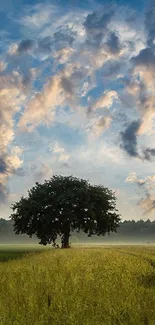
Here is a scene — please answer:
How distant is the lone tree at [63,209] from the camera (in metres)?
57.5

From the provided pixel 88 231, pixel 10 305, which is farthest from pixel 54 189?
pixel 10 305

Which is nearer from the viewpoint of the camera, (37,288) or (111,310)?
(111,310)

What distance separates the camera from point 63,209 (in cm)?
5794

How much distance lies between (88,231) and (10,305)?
5208cm

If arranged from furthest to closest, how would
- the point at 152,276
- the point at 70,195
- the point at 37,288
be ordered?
the point at 70,195 < the point at 152,276 < the point at 37,288

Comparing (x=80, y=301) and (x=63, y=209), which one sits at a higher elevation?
(x=63, y=209)

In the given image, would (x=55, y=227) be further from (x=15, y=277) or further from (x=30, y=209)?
(x=15, y=277)

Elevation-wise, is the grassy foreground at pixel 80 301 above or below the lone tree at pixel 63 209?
below

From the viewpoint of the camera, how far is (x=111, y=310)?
8.64 metres

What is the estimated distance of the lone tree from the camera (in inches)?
2265

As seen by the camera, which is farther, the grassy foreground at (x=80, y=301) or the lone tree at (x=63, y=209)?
the lone tree at (x=63, y=209)

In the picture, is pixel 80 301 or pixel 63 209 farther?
pixel 63 209

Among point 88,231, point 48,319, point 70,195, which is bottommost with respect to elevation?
point 48,319

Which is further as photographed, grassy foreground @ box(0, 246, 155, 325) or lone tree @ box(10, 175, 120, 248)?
lone tree @ box(10, 175, 120, 248)
